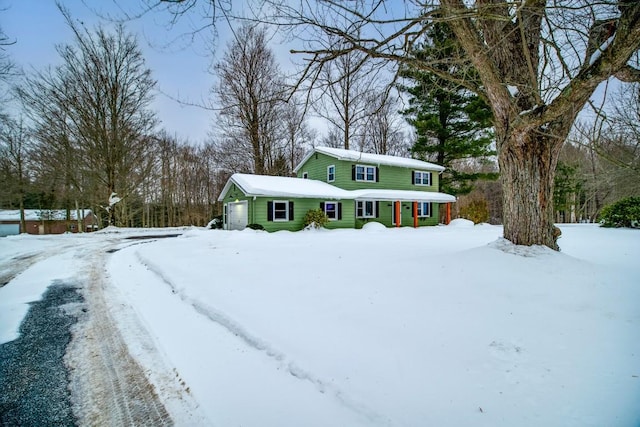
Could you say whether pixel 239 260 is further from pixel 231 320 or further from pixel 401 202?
pixel 401 202

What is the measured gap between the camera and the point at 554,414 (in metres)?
1.75

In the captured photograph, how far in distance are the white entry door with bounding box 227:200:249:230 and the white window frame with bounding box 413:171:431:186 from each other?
12998 mm

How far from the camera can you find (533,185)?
5047 mm

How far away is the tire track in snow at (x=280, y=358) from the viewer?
6.16 ft

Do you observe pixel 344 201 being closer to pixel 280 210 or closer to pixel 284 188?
pixel 284 188

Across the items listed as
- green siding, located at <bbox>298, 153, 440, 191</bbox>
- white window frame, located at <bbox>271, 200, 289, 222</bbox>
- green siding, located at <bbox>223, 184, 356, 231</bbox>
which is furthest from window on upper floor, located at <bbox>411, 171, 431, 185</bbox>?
white window frame, located at <bbox>271, 200, 289, 222</bbox>

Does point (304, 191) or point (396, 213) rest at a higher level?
point (304, 191)

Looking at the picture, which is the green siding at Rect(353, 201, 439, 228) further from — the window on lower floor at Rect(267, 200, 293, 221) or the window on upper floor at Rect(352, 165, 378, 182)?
the window on lower floor at Rect(267, 200, 293, 221)

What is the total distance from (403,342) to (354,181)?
16.6m

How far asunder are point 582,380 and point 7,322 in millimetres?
6217

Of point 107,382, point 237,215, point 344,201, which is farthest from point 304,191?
point 107,382

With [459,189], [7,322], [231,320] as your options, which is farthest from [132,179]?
[459,189]

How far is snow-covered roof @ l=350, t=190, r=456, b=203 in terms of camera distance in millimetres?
17641

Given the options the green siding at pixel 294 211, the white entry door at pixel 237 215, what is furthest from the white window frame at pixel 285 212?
the white entry door at pixel 237 215
